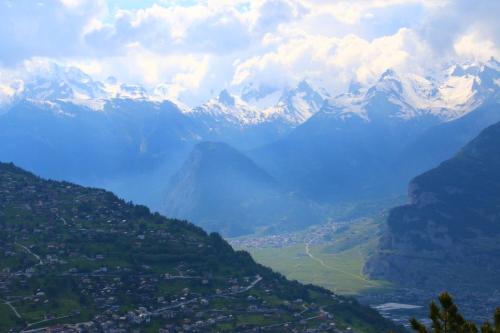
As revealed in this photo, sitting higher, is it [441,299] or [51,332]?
[51,332]

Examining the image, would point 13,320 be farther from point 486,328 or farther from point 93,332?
point 486,328

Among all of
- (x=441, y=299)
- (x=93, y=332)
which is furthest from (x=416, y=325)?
(x=93, y=332)

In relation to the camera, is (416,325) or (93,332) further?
(93,332)

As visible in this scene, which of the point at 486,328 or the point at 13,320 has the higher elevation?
the point at 13,320

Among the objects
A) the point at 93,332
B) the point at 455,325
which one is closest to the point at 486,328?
the point at 455,325

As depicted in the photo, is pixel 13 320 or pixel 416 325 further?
pixel 13 320

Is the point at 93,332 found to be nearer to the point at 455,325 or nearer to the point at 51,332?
the point at 51,332

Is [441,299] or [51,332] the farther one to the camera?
[51,332]

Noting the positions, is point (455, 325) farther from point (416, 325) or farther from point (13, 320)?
point (13, 320)
